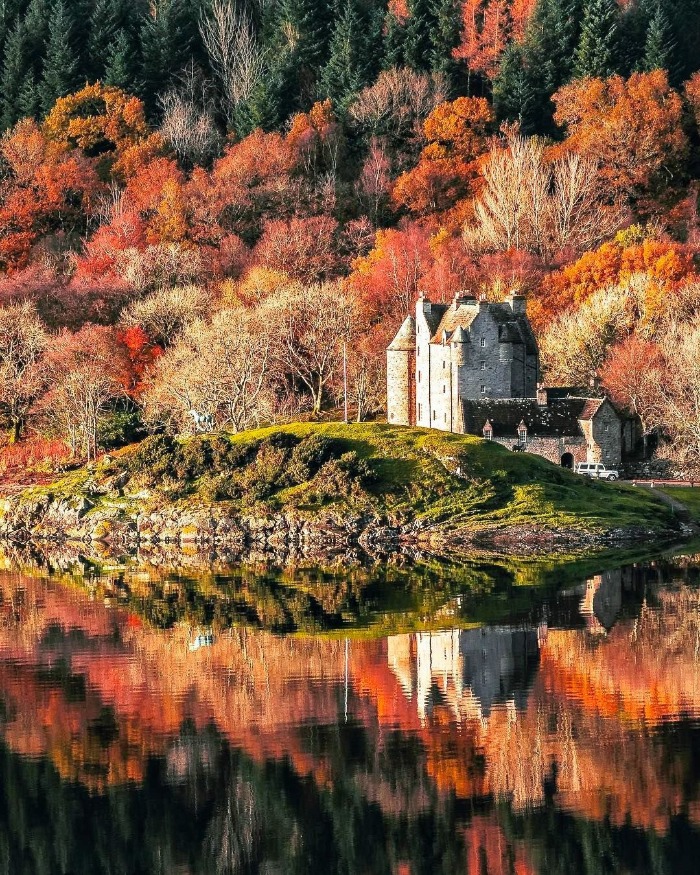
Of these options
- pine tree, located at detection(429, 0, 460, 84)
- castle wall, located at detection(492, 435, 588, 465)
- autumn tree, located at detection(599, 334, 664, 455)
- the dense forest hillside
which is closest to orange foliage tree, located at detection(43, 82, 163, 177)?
the dense forest hillside

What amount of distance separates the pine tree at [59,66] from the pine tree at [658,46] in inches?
2414

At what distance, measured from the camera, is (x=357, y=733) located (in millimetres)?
47188

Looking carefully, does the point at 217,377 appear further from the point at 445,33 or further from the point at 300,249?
the point at 445,33

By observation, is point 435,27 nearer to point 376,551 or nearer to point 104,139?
point 104,139

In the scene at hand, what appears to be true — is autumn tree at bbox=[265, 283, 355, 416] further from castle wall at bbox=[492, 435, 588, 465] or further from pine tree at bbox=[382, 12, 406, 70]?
pine tree at bbox=[382, 12, 406, 70]

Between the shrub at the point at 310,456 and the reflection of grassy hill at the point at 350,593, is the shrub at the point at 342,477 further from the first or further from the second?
the reflection of grassy hill at the point at 350,593

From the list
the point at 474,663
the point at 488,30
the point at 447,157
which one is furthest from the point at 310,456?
the point at 488,30

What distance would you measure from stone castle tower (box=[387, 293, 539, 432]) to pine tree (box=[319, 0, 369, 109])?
2480 inches

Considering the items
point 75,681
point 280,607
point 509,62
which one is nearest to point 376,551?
point 280,607

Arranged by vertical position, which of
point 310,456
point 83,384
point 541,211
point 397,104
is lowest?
point 310,456

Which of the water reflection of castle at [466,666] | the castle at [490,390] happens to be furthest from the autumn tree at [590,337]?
the water reflection of castle at [466,666]

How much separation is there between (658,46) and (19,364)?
75930 mm

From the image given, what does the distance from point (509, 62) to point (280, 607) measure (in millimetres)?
106580

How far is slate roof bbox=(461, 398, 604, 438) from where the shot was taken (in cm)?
10738
